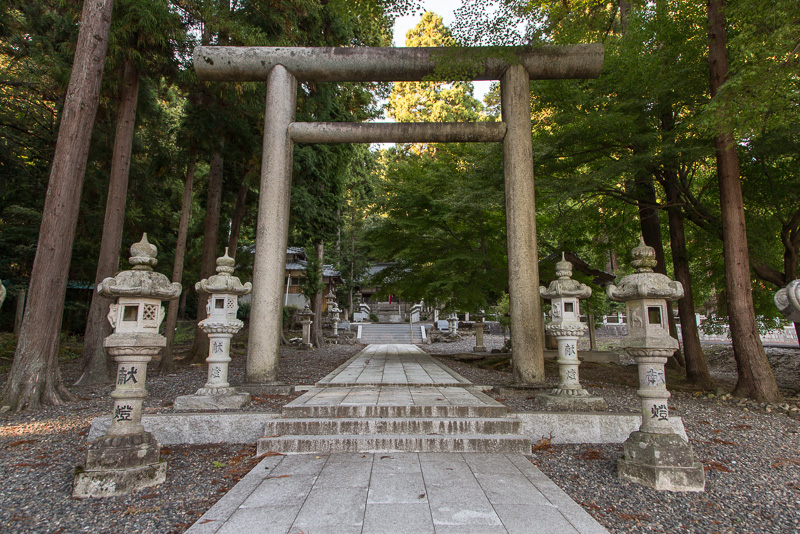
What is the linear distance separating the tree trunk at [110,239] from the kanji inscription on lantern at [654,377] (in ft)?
28.1

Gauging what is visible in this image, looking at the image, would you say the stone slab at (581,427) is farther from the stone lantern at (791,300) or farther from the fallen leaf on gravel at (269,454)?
the fallen leaf on gravel at (269,454)

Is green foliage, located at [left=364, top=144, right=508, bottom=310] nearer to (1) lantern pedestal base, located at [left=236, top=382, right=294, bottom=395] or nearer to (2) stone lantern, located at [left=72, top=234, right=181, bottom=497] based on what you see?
(1) lantern pedestal base, located at [left=236, top=382, right=294, bottom=395]

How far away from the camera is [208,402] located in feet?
15.5

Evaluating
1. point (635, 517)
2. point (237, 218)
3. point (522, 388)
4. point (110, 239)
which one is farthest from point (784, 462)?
point (237, 218)

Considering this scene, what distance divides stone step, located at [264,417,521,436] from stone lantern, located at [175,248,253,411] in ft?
3.52

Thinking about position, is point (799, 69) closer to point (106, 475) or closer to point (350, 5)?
point (350, 5)

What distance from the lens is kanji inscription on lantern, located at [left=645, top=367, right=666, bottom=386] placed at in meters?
3.50

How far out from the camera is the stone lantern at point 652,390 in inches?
125

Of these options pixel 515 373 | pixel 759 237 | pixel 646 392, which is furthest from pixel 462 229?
pixel 646 392

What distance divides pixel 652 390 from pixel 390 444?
7.77ft

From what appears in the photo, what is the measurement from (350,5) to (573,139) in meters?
4.58

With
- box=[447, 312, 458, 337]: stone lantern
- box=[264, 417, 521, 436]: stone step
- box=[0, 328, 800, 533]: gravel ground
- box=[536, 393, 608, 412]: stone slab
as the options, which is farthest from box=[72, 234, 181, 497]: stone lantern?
box=[447, 312, 458, 337]: stone lantern

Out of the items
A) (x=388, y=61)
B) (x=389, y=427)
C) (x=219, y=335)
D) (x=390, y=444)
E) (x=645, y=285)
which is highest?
(x=388, y=61)

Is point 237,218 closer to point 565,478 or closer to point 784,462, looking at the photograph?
point 565,478
